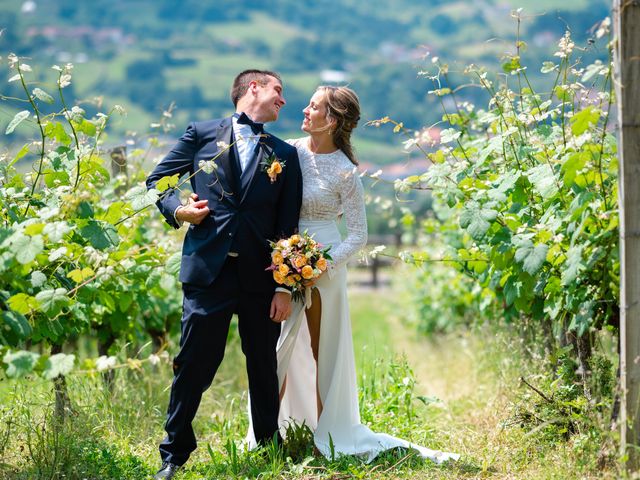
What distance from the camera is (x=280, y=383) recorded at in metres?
4.30

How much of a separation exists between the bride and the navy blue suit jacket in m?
0.19

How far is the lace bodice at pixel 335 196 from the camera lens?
4.09 metres

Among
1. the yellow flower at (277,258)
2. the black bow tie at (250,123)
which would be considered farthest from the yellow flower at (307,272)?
the black bow tie at (250,123)

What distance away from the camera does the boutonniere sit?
3807 millimetres

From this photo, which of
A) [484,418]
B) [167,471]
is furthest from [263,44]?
[167,471]

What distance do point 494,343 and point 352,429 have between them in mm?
Result: 2070

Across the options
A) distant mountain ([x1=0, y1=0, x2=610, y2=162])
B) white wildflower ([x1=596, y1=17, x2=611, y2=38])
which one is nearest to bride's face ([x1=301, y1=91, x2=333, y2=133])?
white wildflower ([x1=596, y1=17, x2=611, y2=38])

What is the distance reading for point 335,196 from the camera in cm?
413

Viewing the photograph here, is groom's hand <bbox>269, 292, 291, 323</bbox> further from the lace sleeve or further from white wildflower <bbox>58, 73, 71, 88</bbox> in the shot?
white wildflower <bbox>58, 73, 71, 88</bbox>

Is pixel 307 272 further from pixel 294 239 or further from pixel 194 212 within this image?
pixel 194 212

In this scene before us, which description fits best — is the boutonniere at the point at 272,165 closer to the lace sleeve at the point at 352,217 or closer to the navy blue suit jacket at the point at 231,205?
the navy blue suit jacket at the point at 231,205

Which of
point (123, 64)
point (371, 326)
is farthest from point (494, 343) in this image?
point (123, 64)

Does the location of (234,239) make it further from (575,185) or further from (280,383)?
(575,185)

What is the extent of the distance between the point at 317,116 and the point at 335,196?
15.7 inches
